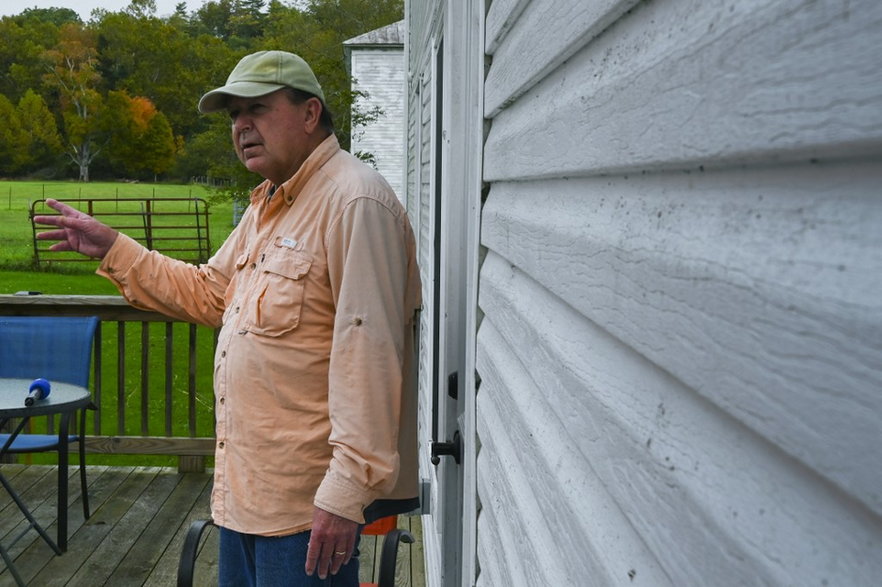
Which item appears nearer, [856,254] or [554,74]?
[856,254]

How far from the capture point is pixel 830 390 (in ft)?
1.21

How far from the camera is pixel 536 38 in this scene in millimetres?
1082

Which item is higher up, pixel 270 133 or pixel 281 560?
pixel 270 133

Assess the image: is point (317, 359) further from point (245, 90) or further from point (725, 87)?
point (725, 87)

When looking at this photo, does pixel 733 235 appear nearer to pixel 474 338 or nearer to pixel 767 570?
pixel 767 570

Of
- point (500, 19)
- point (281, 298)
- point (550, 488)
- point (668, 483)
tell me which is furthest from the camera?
point (281, 298)

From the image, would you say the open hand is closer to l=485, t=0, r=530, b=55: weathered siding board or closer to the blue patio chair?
l=485, t=0, r=530, b=55: weathered siding board

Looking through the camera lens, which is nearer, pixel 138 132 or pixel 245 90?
pixel 245 90

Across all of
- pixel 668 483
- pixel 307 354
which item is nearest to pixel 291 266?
pixel 307 354

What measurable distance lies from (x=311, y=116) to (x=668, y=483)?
2041 mm

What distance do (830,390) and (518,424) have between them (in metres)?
0.82

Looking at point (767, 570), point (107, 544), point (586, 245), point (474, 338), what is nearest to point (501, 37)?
point (474, 338)

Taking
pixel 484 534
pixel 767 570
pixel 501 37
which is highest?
pixel 501 37

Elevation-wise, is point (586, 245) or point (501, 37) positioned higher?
point (501, 37)
